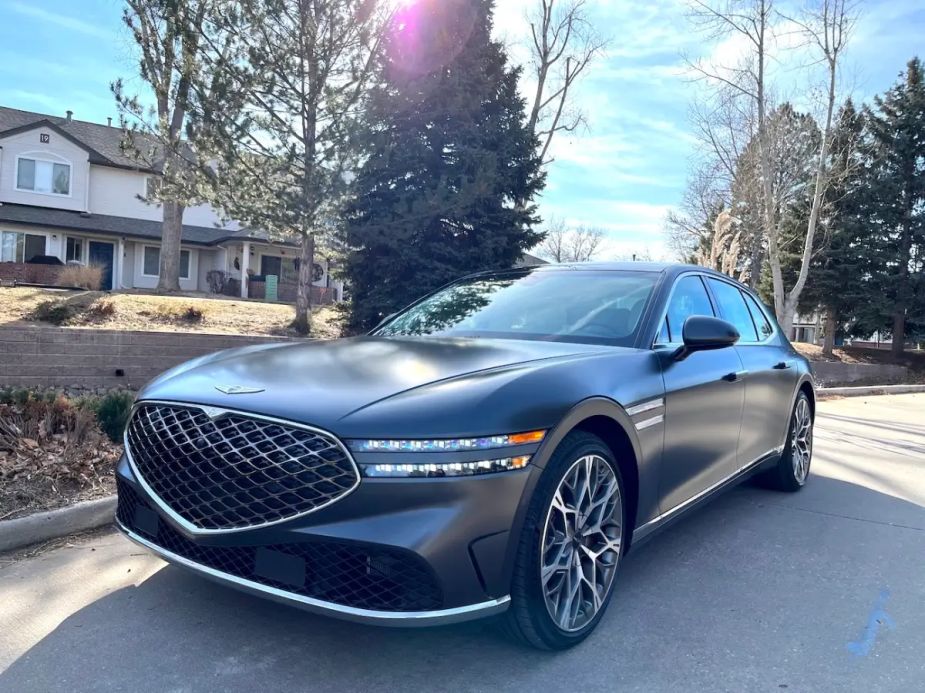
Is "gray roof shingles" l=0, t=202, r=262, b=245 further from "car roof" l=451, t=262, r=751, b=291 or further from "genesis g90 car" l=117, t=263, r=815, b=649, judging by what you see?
"genesis g90 car" l=117, t=263, r=815, b=649

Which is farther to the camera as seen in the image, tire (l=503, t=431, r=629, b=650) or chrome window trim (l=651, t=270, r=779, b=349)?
chrome window trim (l=651, t=270, r=779, b=349)

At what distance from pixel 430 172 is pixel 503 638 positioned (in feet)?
35.0

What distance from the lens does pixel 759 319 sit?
5.30m

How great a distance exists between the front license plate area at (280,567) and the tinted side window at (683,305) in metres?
2.19

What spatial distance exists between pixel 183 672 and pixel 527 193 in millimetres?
12212

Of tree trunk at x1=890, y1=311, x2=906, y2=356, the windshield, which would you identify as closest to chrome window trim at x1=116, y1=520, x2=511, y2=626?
the windshield

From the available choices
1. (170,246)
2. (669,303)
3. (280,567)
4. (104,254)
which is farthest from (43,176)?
(280,567)

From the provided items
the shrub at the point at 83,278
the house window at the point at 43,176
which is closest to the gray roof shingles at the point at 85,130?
the house window at the point at 43,176

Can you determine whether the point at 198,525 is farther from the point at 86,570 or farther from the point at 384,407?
the point at 86,570

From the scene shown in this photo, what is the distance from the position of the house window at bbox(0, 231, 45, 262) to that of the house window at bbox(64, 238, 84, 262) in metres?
0.99

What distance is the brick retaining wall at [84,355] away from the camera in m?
8.15

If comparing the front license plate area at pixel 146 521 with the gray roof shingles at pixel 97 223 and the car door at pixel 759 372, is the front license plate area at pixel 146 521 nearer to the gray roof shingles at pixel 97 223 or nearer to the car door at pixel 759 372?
the car door at pixel 759 372

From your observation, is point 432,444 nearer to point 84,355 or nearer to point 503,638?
point 503,638

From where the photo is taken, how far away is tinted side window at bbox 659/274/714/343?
377 centimetres
